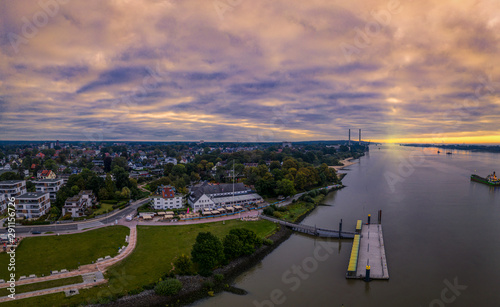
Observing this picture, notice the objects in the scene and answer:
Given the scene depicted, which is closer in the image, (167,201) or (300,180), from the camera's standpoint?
(167,201)

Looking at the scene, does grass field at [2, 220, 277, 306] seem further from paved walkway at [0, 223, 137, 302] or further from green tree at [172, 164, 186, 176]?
green tree at [172, 164, 186, 176]

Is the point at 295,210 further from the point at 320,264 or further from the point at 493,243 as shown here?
the point at 493,243

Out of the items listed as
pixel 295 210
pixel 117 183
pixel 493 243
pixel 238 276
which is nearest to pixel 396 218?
pixel 493 243

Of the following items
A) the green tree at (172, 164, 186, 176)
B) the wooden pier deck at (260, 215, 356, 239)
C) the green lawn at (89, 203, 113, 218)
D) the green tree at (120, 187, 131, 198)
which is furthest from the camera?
the green tree at (172, 164, 186, 176)

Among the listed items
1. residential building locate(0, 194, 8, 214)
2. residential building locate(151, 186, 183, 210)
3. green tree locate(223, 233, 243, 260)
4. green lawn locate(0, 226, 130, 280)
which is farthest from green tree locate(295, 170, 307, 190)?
residential building locate(0, 194, 8, 214)

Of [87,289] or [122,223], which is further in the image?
[122,223]

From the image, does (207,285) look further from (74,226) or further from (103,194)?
(103,194)

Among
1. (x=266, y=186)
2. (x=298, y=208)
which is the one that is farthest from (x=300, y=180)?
(x=298, y=208)
